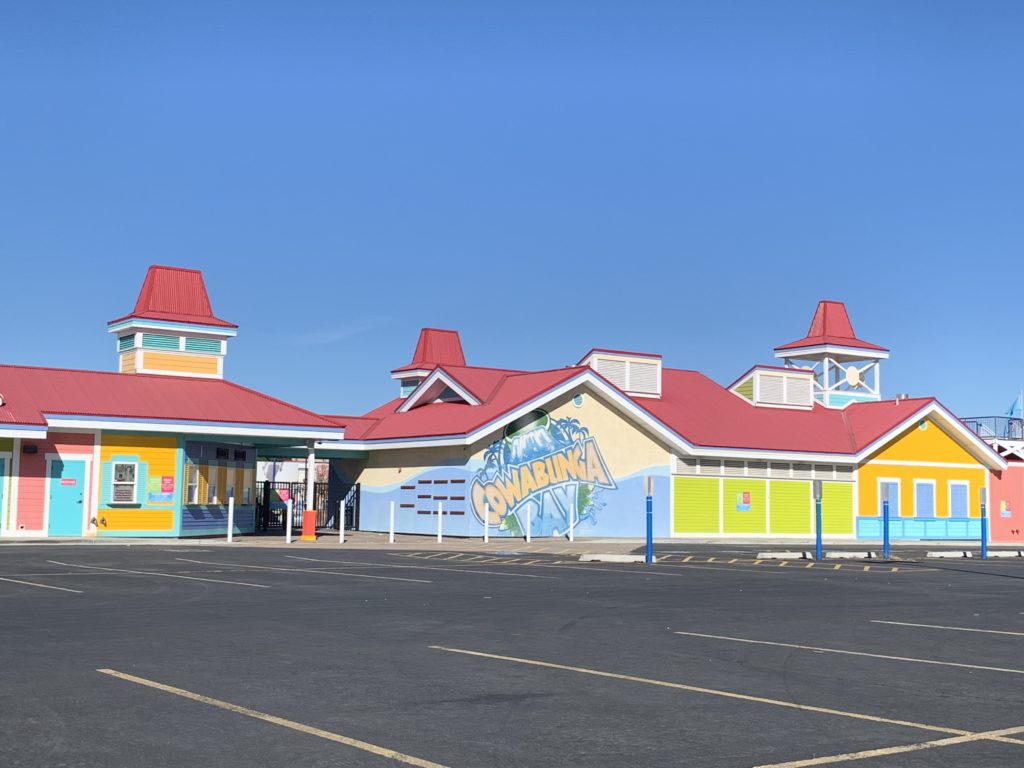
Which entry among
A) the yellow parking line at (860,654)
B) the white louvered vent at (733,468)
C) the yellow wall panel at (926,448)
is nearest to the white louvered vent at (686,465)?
the white louvered vent at (733,468)

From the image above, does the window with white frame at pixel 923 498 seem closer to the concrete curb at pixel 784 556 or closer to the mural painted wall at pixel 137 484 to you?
the concrete curb at pixel 784 556

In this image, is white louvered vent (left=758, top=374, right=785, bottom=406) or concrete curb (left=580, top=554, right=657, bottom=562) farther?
white louvered vent (left=758, top=374, right=785, bottom=406)

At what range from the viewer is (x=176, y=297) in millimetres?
41781

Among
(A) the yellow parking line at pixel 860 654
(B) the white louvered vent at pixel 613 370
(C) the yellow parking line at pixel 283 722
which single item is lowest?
(C) the yellow parking line at pixel 283 722

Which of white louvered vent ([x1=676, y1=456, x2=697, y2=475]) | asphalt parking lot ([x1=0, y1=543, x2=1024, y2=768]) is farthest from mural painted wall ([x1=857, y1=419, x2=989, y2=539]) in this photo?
asphalt parking lot ([x1=0, y1=543, x2=1024, y2=768])

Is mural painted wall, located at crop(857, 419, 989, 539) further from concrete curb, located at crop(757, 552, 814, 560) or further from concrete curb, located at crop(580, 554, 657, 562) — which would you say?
concrete curb, located at crop(580, 554, 657, 562)

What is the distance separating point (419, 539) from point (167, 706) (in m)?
31.9

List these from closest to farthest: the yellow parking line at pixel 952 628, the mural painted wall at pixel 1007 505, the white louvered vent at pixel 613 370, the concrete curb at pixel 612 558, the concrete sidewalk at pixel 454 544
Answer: the yellow parking line at pixel 952 628 < the concrete curb at pixel 612 558 < the concrete sidewalk at pixel 454 544 < the white louvered vent at pixel 613 370 < the mural painted wall at pixel 1007 505

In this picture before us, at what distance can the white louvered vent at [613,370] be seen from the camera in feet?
145

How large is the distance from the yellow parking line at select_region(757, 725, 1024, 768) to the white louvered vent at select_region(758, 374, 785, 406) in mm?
43113

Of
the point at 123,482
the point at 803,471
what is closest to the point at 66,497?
the point at 123,482

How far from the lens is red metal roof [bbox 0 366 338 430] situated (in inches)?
1357

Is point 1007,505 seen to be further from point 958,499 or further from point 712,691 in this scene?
point 712,691

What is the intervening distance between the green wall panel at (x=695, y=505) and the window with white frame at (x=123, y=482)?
18.3 metres
